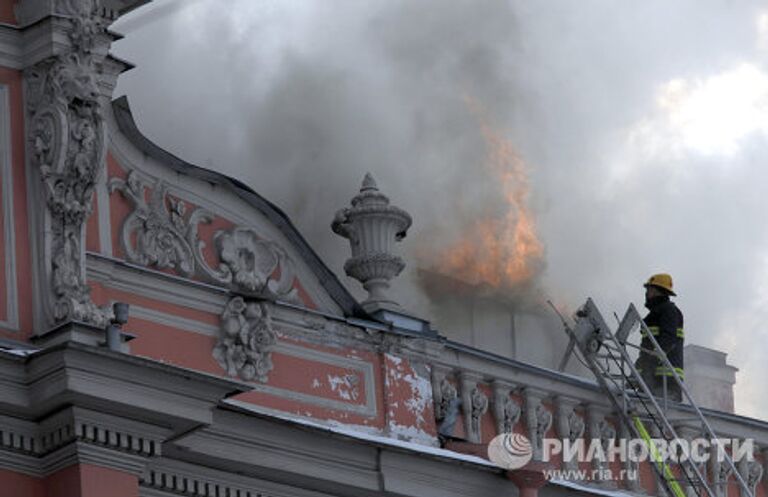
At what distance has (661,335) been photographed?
2327 cm

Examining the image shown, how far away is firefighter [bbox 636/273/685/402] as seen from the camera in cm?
2288

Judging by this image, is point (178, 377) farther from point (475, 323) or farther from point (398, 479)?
point (475, 323)

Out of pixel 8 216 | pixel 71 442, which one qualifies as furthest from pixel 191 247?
pixel 71 442

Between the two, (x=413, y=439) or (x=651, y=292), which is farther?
(x=651, y=292)

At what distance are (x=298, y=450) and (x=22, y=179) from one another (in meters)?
2.56

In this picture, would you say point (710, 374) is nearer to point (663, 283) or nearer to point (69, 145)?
point (663, 283)

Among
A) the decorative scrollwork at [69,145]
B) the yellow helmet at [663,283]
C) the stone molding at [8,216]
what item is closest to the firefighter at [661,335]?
the yellow helmet at [663,283]

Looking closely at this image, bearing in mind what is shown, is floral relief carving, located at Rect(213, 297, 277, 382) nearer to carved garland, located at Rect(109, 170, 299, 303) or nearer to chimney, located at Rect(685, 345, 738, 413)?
carved garland, located at Rect(109, 170, 299, 303)

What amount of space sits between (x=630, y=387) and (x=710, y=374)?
5.84 m

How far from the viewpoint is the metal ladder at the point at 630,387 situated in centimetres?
2219

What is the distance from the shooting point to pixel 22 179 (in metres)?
18.9

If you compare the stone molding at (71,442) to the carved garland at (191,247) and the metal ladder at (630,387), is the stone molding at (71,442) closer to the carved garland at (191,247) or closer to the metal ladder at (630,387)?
the carved garland at (191,247)

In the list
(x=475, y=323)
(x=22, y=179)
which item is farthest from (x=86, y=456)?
(x=475, y=323)

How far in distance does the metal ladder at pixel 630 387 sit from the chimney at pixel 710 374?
Result: 5.62 m
